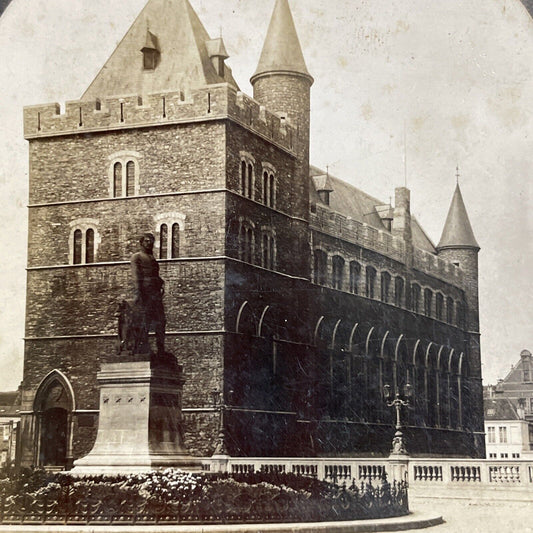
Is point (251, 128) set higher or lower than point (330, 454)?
higher

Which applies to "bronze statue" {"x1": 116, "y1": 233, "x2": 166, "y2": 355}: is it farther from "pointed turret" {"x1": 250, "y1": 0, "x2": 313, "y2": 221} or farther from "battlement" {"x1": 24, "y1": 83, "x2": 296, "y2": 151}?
"pointed turret" {"x1": 250, "y1": 0, "x2": 313, "y2": 221}

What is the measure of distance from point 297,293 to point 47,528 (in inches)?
893

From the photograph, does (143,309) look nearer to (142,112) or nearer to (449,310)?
(142,112)

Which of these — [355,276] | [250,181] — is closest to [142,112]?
[250,181]

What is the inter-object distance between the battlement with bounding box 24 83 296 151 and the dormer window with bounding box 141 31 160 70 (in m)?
2.09

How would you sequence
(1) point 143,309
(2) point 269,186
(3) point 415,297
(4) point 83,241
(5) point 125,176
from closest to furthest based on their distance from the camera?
1. (1) point 143,309
2. (5) point 125,176
3. (4) point 83,241
4. (2) point 269,186
5. (3) point 415,297

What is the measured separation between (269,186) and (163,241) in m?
4.98

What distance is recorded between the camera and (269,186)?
38.8 meters

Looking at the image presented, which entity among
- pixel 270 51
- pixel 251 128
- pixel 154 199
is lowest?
pixel 154 199

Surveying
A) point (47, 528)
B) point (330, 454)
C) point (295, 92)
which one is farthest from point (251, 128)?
point (47, 528)

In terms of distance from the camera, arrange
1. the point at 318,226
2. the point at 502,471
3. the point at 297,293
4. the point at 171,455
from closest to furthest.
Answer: the point at 171,455 < the point at 502,471 < the point at 297,293 < the point at 318,226

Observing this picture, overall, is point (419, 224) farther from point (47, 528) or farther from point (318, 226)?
point (47, 528)

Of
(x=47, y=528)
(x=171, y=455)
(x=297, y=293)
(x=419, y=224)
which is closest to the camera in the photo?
(x=47, y=528)

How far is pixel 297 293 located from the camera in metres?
39.5
